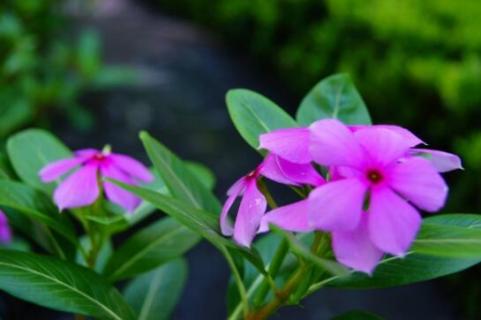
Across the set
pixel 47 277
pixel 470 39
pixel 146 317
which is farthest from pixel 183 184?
pixel 470 39

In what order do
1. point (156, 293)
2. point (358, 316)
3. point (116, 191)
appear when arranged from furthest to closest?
point (156, 293) < point (116, 191) < point (358, 316)

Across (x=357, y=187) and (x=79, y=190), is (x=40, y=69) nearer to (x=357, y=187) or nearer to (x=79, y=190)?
(x=79, y=190)

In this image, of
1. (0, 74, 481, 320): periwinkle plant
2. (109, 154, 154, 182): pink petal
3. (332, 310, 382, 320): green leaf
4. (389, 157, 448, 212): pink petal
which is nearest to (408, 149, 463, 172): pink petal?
(0, 74, 481, 320): periwinkle plant

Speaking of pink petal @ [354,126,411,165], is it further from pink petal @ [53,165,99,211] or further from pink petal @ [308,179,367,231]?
pink petal @ [53,165,99,211]

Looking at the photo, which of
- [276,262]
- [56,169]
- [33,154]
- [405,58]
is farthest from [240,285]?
[405,58]

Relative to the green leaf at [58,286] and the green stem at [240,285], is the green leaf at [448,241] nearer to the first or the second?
the green stem at [240,285]

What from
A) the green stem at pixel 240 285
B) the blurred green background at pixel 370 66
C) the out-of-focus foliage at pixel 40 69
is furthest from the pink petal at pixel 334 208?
the out-of-focus foliage at pixel 40 69
